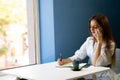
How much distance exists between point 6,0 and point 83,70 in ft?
4.62

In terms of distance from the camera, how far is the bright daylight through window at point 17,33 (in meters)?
3.19

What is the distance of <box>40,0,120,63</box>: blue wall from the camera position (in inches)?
130

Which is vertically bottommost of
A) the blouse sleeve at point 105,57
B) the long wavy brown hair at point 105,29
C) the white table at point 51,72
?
the white table at point 51,72

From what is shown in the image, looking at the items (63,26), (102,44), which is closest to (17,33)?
(63,26)

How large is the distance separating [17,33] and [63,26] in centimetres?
62

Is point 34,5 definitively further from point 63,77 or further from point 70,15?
point 63,77

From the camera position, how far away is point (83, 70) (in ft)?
8.14

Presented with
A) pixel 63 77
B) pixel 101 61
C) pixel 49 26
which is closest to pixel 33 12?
pixel 49 26

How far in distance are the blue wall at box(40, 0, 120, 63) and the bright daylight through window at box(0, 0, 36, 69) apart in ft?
0.50

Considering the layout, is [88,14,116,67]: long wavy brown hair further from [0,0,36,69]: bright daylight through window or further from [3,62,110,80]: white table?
[0,0,36,69]: bright daylight through window

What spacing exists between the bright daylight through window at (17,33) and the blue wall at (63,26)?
0.50ft

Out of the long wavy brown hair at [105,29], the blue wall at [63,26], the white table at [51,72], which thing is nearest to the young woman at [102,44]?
the long wavy brown hair at [105,29]

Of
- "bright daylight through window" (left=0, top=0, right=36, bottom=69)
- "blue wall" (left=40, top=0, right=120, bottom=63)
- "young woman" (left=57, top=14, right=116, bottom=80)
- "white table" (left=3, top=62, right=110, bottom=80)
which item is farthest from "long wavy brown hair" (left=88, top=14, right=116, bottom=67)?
"bright daylight through window" (left=0, top=0, right=36, bottom=69)

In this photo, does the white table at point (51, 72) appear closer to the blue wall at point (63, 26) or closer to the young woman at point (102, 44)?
the young woman at point (102, 44)
